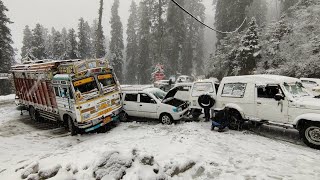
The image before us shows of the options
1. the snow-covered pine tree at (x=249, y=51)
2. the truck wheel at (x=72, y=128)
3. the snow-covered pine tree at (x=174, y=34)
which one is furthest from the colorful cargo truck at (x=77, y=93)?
the snow-covered pine tree at (x=174, y=34)

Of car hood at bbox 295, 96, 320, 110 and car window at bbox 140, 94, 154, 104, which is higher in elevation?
car hood at bbox 295, 96, 320, 110

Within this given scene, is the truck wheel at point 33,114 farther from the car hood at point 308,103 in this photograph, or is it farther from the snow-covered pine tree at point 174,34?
the snow-covered pine tree at point 174,34

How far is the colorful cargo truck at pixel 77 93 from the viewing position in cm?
1181

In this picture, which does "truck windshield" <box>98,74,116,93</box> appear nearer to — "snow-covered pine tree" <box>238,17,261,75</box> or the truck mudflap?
the truck mudflap

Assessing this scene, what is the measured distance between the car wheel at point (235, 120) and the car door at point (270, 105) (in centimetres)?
85

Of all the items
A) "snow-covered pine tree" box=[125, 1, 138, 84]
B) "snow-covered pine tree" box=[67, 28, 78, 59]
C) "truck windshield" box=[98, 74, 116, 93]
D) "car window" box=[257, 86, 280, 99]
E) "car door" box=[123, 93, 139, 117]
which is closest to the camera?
"car window" box=[257, 86, 280, 99]

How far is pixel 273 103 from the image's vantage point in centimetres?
931

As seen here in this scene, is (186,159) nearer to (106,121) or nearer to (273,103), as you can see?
(273,103)

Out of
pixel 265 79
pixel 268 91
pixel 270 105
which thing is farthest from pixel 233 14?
pixel 270 105

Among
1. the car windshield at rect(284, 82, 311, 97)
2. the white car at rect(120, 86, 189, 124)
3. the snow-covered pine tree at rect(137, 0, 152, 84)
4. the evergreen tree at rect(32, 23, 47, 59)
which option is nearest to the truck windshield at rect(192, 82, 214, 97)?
the white car at rect(120, 86, 189, 124)

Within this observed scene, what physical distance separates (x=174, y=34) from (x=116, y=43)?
19.6 m

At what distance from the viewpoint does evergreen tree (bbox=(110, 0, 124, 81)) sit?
2099 inches

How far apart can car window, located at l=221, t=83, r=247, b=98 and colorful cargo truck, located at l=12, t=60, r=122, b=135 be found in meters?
5.60

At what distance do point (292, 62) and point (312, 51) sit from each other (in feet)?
5.71
